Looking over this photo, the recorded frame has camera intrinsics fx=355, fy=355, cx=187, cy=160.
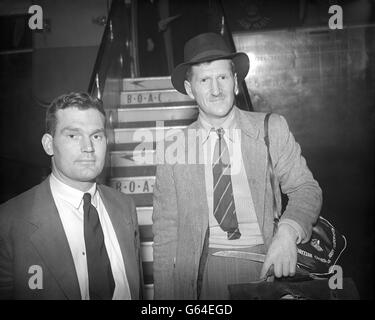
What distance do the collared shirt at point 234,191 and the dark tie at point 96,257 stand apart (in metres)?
0.49

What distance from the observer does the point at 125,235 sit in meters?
1.67

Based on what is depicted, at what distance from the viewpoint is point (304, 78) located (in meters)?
4.42

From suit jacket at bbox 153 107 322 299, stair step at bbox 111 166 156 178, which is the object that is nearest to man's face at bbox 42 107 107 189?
suit jacket at bbox 153 107 322 299

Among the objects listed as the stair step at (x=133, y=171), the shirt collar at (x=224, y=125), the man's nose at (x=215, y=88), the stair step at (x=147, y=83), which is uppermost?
the stair step at (x=147, y=83)

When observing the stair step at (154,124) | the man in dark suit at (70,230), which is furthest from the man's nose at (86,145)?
the stair step at (154,124)

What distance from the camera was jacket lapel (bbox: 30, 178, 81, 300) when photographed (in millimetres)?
1462

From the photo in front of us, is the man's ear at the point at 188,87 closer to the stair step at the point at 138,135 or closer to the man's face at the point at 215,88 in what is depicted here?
the man's face at the point at 215,88

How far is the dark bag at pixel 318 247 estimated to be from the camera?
152cm

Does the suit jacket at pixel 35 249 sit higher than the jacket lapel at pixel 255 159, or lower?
lower

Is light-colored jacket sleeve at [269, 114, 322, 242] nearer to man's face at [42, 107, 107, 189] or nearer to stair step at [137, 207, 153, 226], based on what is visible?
man's face at [42, 107, 107, 189]

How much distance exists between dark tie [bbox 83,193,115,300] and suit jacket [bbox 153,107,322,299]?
24cm
